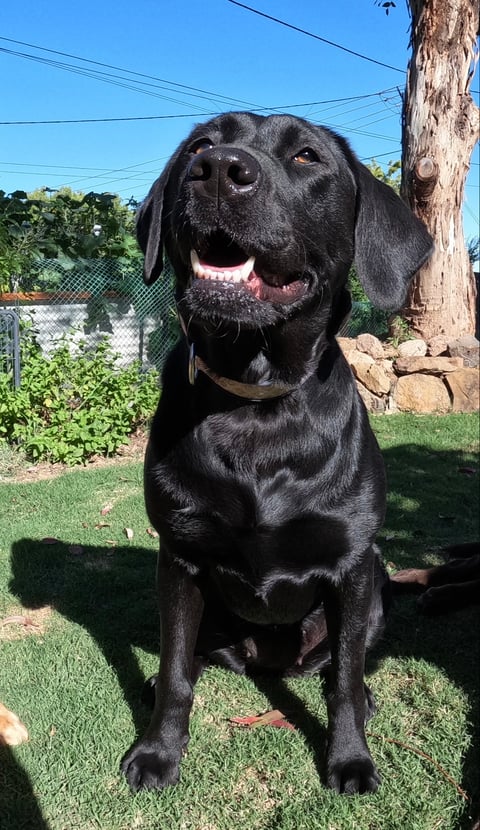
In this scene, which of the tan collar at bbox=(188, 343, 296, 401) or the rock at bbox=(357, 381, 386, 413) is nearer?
the tan collar at bbox=(188, 343, 296, 401)

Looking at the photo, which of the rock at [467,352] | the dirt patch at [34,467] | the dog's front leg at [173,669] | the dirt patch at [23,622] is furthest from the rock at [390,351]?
the dog's front leg at [173,669]

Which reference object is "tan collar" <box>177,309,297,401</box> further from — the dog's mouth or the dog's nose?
the dog's nose

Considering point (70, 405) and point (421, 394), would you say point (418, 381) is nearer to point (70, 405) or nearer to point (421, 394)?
point (421, 394)

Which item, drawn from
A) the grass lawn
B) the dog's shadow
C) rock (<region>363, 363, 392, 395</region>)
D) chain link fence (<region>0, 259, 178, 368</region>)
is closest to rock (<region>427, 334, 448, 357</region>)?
rock (<region>363, 363, 392, 395</region>)

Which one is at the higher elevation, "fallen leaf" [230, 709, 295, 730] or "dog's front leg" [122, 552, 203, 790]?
"dog's front leg" [122, 552, 203, 790]

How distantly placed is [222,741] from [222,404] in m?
1.18

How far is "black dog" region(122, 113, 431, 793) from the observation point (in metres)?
2.06

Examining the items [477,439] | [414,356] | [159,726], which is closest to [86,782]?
[159,726]

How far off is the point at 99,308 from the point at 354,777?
6.08 m

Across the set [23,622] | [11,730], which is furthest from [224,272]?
[23,622]

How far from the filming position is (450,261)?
8500 millimetres

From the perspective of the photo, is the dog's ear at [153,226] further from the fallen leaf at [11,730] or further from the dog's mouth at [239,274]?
the fallen leaf at [11,730]

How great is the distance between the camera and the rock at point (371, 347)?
8.37 metres

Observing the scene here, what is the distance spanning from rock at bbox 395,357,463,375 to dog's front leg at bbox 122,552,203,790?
6.39 metres
